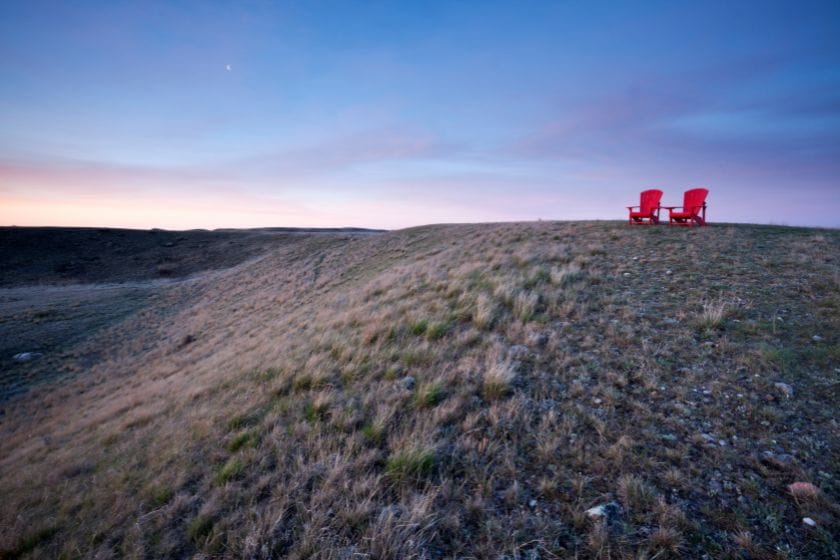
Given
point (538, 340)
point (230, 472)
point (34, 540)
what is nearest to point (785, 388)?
point (538, 340)

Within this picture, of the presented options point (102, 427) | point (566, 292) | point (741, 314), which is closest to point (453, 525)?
point (566, 292)

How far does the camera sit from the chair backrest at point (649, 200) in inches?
562

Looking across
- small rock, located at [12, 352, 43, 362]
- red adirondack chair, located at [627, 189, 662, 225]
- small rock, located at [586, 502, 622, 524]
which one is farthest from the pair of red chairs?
small rock, located at [12, 352, 43, 362]

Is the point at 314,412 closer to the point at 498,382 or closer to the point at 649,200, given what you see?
the point at 498,382

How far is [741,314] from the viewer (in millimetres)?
6051

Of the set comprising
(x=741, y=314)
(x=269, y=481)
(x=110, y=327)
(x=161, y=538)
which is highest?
(x=741, y=314)

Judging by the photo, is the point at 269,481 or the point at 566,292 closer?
the point at 269,481

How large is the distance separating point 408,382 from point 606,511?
2.89 meters

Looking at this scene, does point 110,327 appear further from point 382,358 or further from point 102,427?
point 382,358

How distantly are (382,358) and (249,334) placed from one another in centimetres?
894

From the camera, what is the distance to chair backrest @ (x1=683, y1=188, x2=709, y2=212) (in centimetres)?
1316

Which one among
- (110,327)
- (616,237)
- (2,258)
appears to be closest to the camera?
(616,237)

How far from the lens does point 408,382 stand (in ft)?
17.2

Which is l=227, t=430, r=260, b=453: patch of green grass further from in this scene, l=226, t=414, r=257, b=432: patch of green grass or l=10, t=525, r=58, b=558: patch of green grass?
l=10, t=525, r=58, b=558: patch of green grass
